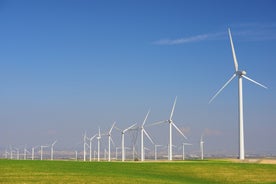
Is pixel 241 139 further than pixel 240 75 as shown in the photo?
No

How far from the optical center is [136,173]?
175 feet

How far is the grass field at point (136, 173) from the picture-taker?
147 feet

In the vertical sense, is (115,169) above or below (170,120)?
below

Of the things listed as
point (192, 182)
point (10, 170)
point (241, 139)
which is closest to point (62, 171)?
point (10, 170)

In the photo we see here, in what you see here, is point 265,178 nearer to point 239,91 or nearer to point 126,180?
point 126,180

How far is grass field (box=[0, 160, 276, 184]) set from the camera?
44.8 m

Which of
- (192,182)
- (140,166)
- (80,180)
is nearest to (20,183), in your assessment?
(80,180)

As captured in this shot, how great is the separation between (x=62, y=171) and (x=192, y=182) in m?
12.7

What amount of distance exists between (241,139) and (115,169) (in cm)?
2471

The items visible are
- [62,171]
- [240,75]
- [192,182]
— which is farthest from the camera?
[240,75]

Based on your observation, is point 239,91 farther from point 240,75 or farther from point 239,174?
point 239,174

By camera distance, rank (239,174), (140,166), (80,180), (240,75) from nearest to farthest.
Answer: (80,180) < (239,174) < (140,166) < (240,75)

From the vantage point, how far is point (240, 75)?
81250mm

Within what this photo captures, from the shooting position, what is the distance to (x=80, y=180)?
4378 centimetres
